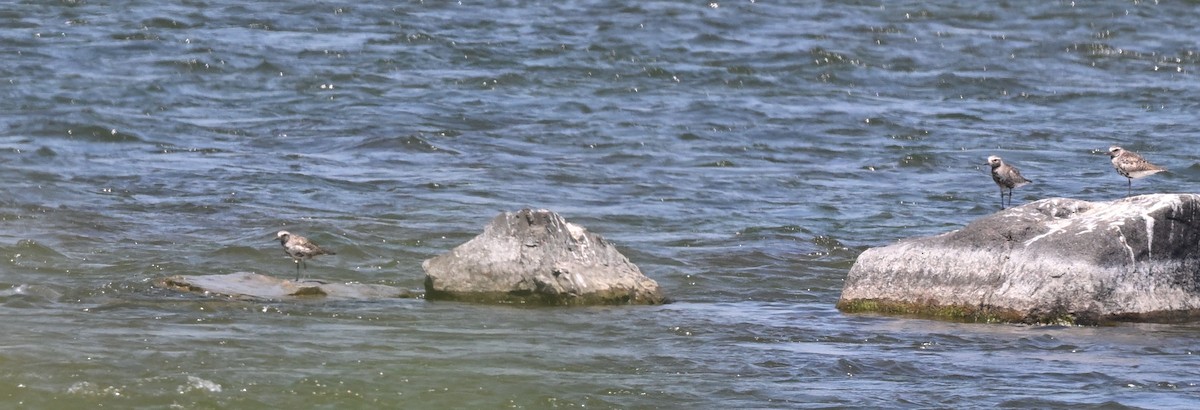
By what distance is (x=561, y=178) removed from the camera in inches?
643

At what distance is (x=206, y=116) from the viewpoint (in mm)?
19516

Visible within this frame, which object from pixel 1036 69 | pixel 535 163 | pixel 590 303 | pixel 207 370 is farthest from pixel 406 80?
Result: pixel 207 370

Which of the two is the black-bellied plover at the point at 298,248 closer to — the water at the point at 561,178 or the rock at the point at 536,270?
the water at the point at 561,178

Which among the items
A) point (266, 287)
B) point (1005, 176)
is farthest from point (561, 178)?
point (266, 287)

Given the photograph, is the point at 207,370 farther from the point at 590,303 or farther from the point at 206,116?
the point at 206,116

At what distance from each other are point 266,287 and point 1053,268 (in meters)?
4.68

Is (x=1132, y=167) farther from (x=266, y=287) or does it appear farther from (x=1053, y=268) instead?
(x=266, y=287)

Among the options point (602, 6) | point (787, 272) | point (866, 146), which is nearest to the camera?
point (787, 272)

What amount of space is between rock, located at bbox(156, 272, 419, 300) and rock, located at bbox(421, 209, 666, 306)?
0.34 metres

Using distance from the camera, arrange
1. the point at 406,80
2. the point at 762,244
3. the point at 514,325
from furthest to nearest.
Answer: the point at 406,80 → the point at 762,244 → the point at 514,325

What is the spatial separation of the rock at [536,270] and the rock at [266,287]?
34 cm

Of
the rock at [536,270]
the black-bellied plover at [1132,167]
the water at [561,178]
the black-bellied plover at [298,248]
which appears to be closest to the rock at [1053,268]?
the water at [561,178]

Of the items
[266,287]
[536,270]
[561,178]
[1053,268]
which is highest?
[1053,268]

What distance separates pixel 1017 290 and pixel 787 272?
98.3 inches
